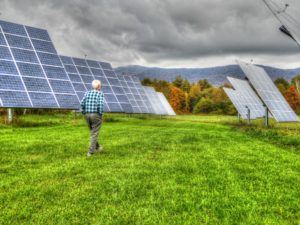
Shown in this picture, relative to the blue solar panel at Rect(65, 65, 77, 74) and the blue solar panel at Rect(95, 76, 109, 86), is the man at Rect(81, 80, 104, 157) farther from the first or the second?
the blue solar panel at Rect(95, 76, 109, 86)

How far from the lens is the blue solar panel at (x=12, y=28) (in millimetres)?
20797

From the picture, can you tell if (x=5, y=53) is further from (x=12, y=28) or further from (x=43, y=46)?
(x=43, y=46)

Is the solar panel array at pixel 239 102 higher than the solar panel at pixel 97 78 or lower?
lower

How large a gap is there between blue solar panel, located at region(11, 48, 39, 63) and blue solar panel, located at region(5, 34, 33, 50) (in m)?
0.36

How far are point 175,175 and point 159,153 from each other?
10.6 ft

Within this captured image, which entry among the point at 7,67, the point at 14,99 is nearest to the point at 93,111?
the point at 14,99

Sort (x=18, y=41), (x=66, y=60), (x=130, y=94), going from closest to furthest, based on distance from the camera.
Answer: (x=18, y=41), (x=66, y=60), (x=130, y=94)

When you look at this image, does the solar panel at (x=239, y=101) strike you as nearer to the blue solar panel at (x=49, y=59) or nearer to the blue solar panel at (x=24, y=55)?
the blue solar panel at (x=49, y=59)

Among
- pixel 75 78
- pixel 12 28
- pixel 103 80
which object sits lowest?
pixel 75 78

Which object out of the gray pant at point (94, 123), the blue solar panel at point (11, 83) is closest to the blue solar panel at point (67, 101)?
the blue solar panel at point (11, 83)

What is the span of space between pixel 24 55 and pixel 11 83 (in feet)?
9.11

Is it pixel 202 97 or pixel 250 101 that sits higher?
pixel 202 97

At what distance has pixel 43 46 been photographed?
22.3 m

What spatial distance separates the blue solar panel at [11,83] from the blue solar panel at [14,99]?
34cm
